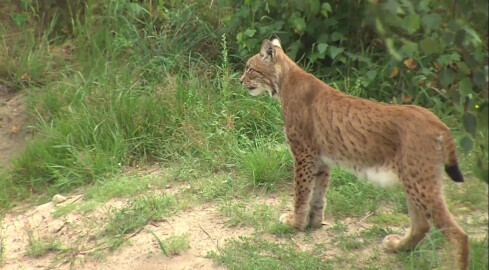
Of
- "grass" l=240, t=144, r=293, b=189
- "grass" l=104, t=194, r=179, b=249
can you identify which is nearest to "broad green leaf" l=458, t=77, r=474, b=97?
"grass" l=240, t=144, r=293, b=189

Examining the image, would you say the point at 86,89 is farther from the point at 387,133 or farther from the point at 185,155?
the point at 387,133

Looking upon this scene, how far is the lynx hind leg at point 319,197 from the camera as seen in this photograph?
5.84m

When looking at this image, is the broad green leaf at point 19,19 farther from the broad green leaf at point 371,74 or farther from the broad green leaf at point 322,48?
the broad green leaf at point 371,74

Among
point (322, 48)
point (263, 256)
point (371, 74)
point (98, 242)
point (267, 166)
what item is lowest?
point (98, 242)

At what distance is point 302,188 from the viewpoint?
5762mm

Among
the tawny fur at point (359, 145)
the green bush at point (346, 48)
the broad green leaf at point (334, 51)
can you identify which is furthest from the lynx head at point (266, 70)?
the broad green leaf at point (334, 51)

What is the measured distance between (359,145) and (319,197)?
0.78 m

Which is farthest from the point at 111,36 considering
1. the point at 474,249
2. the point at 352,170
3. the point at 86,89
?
the point at 474,249

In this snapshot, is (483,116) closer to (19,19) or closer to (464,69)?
(464,69)

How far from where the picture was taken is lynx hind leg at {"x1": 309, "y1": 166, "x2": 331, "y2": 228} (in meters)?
5.84

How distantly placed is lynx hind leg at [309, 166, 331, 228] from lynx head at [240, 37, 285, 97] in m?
0.74

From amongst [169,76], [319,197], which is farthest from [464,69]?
[169,76]

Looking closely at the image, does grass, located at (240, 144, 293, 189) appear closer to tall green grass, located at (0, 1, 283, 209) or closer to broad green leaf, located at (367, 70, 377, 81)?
tall green grass, located at (0, 1, 283, 209)

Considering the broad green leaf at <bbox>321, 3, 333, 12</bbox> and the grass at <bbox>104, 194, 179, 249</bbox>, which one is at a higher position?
the broad green leaf at <bbox>321, 3, 333, 12</bbox>
